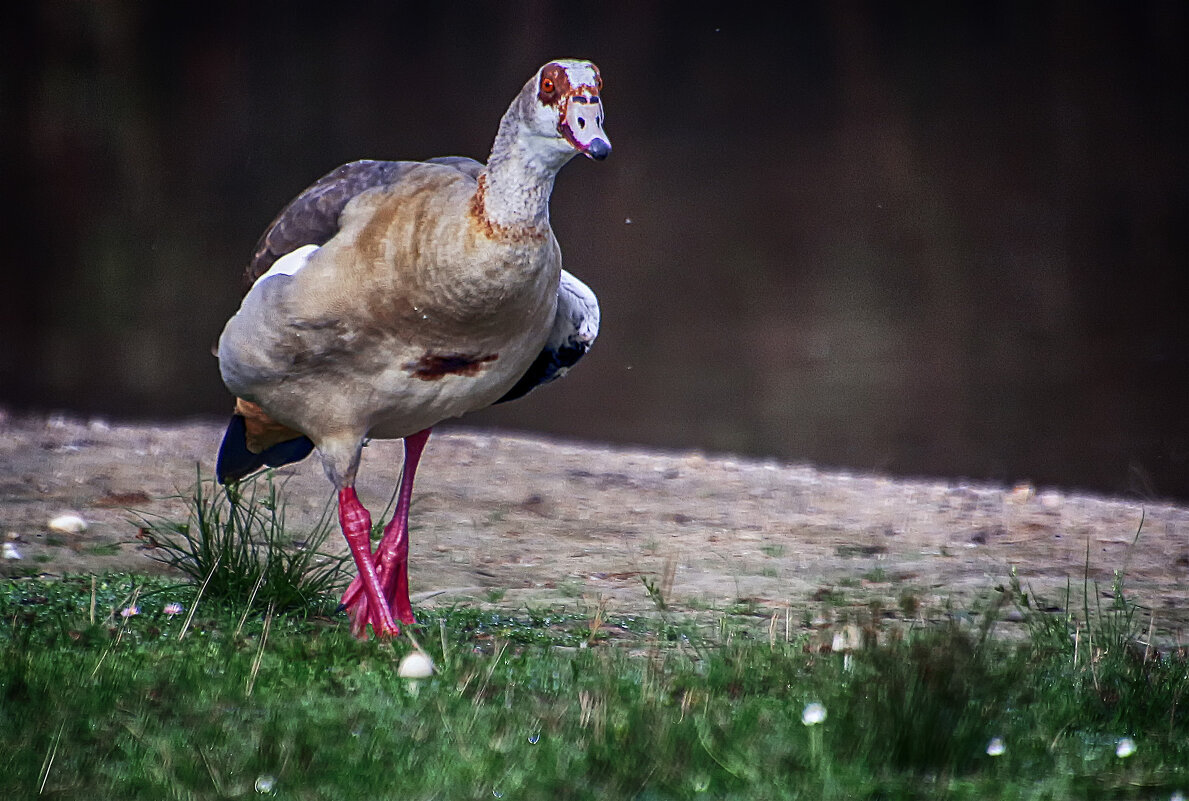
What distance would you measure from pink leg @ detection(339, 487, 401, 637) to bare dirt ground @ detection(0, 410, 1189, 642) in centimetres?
80

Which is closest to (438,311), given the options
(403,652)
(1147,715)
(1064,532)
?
(403,652)

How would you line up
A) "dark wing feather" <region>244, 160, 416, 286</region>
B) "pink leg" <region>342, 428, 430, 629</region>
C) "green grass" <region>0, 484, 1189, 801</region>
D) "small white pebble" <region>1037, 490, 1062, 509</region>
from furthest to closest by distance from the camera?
"small white pebble" <region>1037, 490, 1062, 509</region>
"pink leg" <region>342, 428, 430, 629</region>
"dark wing feather" <region>244, 160, 416, 286</region>
"green grass" <region>0, 484, 1189, 801</region>

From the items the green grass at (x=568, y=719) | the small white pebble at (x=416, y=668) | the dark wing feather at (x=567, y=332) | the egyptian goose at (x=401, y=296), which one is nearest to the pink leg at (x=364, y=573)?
the egyptian goose at (x=401, y=296)

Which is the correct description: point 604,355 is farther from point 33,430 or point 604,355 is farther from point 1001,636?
point 1001,636

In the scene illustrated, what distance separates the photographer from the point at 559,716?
2879 mm

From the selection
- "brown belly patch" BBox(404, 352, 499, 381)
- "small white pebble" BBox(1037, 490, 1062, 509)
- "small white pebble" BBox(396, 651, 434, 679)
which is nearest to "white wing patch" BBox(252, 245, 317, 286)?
"brown belly patch" BBox(404, 352, 499, 381)

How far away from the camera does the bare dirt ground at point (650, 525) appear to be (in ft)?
16.2

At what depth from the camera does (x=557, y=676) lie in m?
3.35

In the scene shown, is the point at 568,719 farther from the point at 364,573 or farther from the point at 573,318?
the point at 573,318

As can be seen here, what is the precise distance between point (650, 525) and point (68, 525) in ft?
8.17

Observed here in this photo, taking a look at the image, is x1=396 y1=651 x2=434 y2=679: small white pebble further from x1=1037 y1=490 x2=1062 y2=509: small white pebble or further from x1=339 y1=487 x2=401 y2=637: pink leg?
x1=1037 y1=490 x2=1062 y2=509: small white pebble

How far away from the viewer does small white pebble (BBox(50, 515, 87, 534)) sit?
206 inches

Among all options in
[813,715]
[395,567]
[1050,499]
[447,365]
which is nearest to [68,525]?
[395,567]

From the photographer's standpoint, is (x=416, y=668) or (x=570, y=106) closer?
(x=416, y=668)
